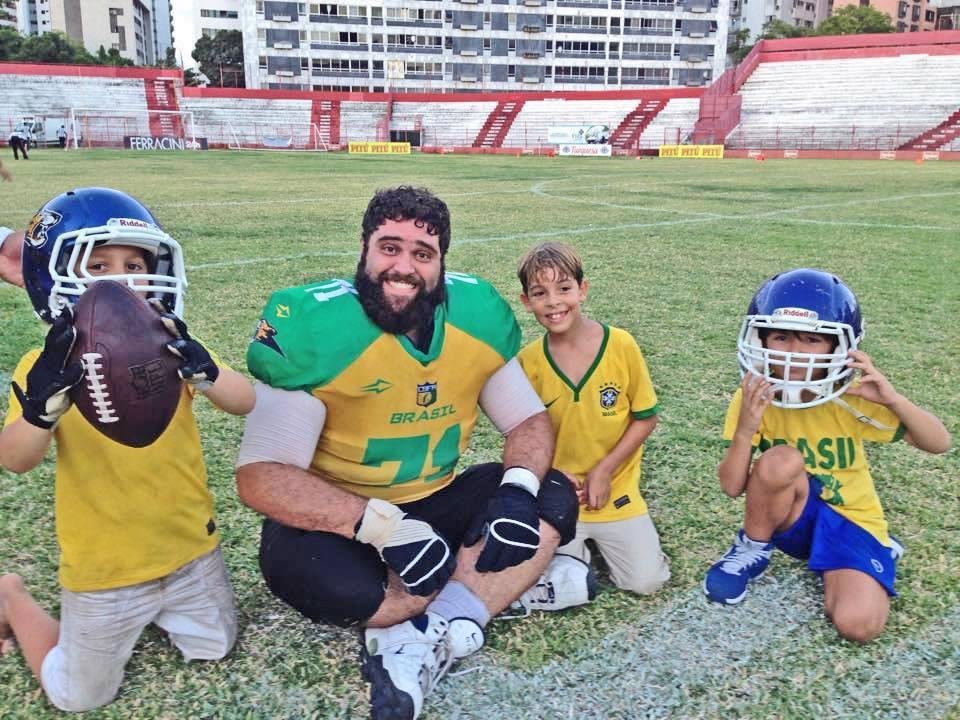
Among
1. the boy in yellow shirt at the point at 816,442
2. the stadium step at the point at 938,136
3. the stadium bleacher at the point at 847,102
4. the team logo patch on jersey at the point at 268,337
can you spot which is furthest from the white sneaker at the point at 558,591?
the stadium bleacher at the point at 847,102

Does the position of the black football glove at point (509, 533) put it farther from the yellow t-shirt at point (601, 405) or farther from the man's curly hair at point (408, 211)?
the man's curly hair at point (408, 211)

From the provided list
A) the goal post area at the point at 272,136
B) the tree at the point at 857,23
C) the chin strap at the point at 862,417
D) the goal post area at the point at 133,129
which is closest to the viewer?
the chin strap at the point at 862,417

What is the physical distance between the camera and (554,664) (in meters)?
2.28

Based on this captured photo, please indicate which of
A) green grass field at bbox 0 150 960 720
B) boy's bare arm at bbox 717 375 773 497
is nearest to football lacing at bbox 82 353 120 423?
green grass field at bbox 0 150 960 720

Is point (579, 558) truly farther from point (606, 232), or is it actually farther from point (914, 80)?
point (914, 80)

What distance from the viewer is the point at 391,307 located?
2.38 meters

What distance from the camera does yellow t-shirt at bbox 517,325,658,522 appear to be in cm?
292

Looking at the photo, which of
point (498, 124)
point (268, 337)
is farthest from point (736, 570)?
point (498, 124)

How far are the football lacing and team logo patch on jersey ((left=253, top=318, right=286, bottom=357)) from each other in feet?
1.64

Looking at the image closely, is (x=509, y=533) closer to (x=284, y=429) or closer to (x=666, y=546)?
(x=284, y=429)

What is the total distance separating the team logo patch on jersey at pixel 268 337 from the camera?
2.32 meters

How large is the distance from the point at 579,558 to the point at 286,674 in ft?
3.24

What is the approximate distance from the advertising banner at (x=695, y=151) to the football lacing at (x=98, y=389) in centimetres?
3804

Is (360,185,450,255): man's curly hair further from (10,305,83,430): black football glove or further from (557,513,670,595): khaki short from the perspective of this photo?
(557,513,670,595): khaki short
